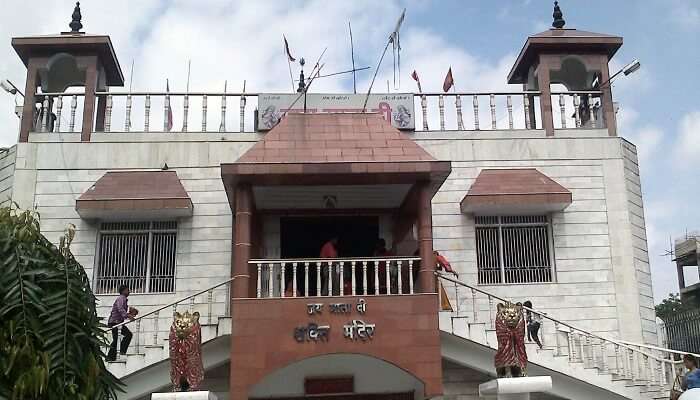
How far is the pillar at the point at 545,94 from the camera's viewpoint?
44.6 feet

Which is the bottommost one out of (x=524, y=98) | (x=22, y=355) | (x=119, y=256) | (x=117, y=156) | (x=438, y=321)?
(x=22, y=355)

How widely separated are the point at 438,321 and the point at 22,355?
5.43 meters

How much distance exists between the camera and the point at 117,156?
516 inches

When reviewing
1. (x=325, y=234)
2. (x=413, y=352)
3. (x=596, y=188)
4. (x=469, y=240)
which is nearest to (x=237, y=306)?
(x=413, y=352)

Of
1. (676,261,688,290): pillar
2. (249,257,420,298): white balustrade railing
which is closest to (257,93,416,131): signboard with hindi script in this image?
(249,257,420,298): white balustrade railing

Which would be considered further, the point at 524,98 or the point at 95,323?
the point at 524,98

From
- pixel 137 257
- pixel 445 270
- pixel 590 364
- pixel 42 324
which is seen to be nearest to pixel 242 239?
pixel 137 257

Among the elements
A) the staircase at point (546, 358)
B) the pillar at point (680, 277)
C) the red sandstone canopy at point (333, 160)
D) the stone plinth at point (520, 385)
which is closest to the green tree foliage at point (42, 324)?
the staircase at point (546, 358)

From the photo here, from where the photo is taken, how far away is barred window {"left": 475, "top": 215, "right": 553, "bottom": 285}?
42.1 feet

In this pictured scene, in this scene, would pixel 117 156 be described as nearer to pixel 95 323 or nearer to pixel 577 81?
pixel 95 323

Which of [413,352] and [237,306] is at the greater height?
[237,306]

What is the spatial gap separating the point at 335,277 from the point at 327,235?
1732 millimetres

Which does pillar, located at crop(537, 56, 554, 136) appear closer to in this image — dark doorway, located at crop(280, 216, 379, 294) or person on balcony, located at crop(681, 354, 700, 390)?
dark doorway, located at crop(280, 216, 379, 294)

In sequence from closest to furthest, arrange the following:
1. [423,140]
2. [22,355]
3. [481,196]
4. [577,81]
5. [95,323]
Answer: [22,355], [95,323], [481,196], [423,140], [577,81]
